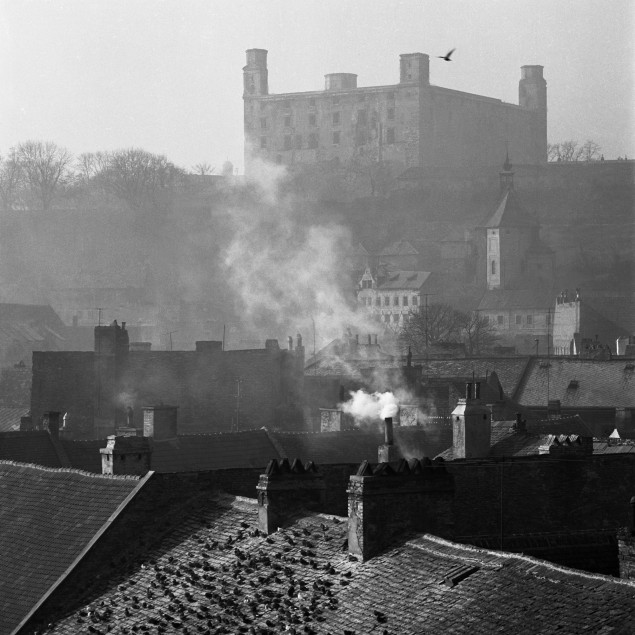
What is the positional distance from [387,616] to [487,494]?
7946 millimetres

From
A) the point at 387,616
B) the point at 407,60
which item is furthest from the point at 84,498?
the point at 407,60

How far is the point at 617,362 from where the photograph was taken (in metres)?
50.7

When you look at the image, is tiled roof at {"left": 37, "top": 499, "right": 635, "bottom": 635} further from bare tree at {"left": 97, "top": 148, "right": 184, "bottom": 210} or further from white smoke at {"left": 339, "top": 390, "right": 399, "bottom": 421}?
bare tree at {"left": 97, "top": 148, "right": 184, "bottom": 210}

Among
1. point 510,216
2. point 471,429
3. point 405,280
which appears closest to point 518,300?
point 510,216

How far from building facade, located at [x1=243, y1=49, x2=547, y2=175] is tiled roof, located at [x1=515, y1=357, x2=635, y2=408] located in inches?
2911

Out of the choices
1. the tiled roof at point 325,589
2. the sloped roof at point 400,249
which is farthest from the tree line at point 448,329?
the tiled roof at point 325,589

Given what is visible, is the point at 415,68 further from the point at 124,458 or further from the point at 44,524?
the point at 44,524

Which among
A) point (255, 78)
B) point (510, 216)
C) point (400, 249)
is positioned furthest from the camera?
point (255, 78)

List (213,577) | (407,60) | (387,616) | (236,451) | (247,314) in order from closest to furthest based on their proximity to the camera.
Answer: (387,616) → (213,577) → (236,451) → (247,314) → (407,60)

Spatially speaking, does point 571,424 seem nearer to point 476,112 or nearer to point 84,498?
point 84,498

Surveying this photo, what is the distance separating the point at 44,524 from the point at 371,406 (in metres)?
24.6

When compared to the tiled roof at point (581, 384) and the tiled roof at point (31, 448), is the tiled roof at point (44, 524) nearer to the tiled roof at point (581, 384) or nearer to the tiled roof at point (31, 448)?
the tiled roof at point (31, 448)

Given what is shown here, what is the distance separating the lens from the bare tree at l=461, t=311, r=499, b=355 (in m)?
85.2

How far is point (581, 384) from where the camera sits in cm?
4956
